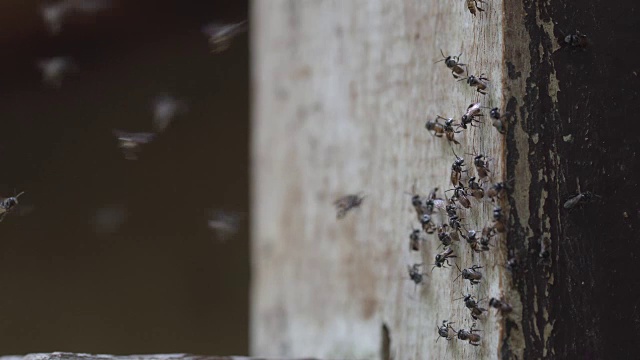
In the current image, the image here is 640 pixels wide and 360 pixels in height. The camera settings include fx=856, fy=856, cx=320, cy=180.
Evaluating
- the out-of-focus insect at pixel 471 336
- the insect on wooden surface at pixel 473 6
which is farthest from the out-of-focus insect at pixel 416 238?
the insect on wooden surface at pixel 473 6

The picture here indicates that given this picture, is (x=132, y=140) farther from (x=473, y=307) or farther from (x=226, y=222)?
(x=473, y=307)

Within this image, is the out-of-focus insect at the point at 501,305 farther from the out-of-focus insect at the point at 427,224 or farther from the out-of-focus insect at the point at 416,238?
the out-of-focus insect at the point at 416,238

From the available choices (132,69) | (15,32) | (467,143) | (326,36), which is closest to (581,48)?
(467,143)

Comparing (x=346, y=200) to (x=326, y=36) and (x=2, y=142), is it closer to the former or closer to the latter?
(x=326, y=36)

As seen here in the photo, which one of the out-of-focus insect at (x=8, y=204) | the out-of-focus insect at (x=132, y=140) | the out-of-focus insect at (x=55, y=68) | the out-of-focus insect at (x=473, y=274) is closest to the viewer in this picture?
the out-of-focus insect at (x=473, y=274)

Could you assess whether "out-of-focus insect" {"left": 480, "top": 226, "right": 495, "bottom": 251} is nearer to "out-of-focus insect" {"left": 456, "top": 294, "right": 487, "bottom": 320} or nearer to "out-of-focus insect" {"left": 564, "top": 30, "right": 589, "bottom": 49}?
"out-of-focus insect" {"left": 456, "top": 294, "right": 487, "bottom": 320}

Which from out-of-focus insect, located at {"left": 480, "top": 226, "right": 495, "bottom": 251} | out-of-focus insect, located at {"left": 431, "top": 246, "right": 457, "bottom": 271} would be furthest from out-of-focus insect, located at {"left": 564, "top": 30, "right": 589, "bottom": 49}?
out-of-focus insect, located at {"left": 431, "top": 246, "right": 457, "bottom": 271}

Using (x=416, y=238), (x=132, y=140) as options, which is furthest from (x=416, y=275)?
(x=132, y=140)
